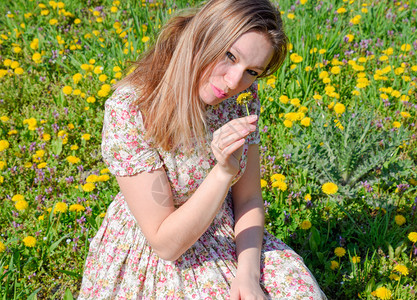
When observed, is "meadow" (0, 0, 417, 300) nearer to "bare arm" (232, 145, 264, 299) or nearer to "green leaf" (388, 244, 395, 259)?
"green leaf" (388, 244, 395, 259)

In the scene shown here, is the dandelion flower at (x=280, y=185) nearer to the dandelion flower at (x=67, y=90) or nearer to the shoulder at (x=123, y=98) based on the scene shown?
the shoulder at (x=123, y=98)

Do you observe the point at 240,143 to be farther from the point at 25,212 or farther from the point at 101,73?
the point at 101,73

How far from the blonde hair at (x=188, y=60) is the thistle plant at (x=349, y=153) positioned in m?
0.91

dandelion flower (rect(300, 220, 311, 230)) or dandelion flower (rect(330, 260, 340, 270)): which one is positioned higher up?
dandelion flower (rect(300, 220, 311, 230))

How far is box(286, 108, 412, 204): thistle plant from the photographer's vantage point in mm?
2434

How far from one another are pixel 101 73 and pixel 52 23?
28.2 inches

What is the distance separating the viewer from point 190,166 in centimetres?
168

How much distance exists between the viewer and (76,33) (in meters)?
3.58

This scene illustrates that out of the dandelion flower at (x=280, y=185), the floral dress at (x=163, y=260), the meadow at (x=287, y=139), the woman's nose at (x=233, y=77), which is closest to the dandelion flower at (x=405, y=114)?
the meadow at (x=287, y=139)

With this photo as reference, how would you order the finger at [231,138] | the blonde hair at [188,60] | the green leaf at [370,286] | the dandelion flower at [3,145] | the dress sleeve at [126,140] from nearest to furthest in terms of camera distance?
the finger at [231,138], the blonde hair at [188,60], the dress sleeve at [126,140], the green leaf at [370,286], the dandelion flower at [3,145]

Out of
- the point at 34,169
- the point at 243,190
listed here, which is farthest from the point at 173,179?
the point at 34,169

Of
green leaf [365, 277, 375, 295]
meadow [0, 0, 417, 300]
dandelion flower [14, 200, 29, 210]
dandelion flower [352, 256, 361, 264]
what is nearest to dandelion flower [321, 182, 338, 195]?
meadow [0, 0, 417, 300]

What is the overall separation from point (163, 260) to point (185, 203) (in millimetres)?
303

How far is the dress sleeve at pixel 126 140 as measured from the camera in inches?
61.1
